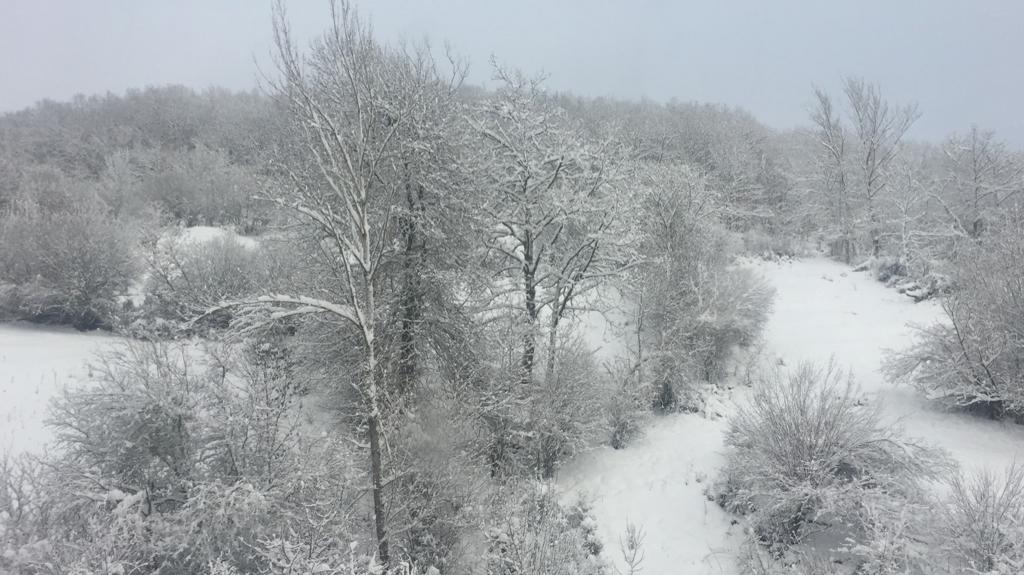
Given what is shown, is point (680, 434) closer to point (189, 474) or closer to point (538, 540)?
point (538, 540)

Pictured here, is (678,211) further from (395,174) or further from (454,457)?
(454,457)

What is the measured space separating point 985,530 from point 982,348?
5308mm

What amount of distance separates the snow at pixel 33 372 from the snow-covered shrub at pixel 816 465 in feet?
43.6

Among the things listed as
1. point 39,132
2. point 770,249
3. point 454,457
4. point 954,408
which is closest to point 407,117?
point 454,457

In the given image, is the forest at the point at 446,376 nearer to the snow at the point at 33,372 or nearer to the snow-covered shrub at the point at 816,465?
the snow-covered shrub at the point at 816,465

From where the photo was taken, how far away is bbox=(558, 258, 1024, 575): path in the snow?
31.5 feet

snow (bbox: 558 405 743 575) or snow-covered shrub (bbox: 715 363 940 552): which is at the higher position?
snow-covered shrub (bbox: 715 363 940 552)

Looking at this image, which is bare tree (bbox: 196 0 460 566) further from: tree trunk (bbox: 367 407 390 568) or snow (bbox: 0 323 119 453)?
snow (bbox: 0 323 119 453)

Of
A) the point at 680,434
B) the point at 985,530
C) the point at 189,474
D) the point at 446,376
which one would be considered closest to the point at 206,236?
the point at 446,376

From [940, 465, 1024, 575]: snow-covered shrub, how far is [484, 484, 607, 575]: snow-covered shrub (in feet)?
17.7

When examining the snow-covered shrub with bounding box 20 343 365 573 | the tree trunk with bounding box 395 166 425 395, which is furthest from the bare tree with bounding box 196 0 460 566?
the snow-covered shrub with bounding box 20 343 365 573

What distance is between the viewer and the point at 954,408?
36.7 ft

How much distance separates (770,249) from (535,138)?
67.6 ft

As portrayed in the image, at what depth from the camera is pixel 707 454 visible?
12.0 metres
